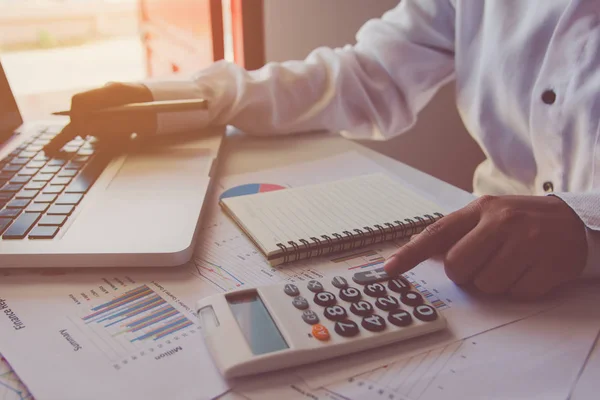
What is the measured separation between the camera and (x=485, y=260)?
36 cm

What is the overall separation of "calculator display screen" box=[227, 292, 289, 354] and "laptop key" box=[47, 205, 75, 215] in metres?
0.20

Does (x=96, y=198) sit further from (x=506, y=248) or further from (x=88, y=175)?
(x=506, y=248)

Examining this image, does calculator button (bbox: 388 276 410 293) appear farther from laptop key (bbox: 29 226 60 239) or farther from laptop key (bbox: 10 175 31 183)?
laptop key (bbox: 10 175 31 183)

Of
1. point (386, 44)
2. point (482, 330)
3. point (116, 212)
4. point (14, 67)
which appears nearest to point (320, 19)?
point (386, 44)

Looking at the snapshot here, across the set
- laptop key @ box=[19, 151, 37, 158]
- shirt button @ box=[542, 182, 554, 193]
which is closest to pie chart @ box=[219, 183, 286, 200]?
laptop key @ box=[19, 151, 37, 158]

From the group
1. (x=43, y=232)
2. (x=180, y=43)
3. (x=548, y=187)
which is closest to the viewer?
(x=43, y=232)

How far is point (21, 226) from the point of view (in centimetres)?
41

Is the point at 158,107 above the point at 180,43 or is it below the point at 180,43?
above

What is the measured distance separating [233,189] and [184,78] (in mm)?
269

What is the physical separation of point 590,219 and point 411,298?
165 millimetres

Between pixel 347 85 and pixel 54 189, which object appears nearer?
pixel 54 189

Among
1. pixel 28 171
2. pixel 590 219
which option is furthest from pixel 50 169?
pixel 590 219

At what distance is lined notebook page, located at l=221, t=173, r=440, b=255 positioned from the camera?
0.43m

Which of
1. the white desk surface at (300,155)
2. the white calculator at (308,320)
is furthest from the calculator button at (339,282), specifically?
the white desk surface at (300,155)
